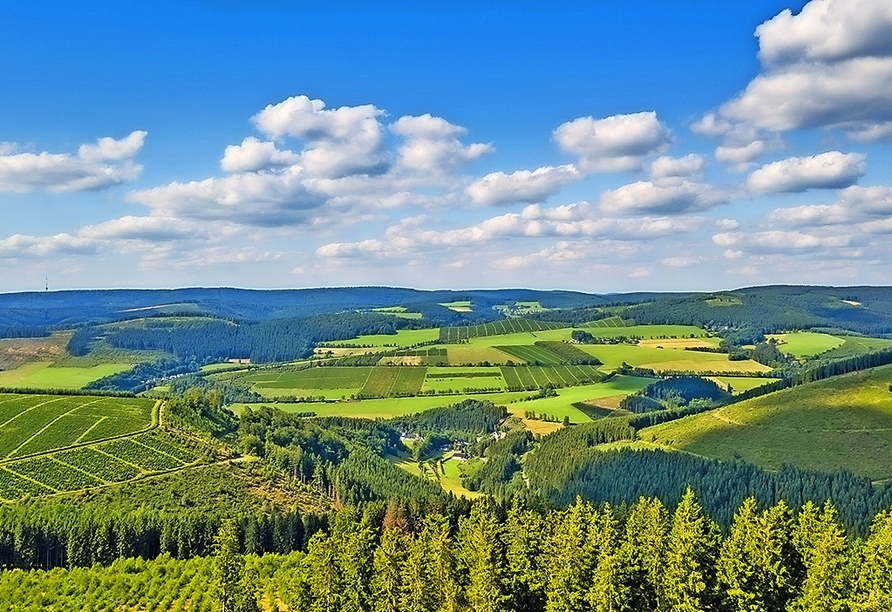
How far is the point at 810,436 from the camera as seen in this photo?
589 ft

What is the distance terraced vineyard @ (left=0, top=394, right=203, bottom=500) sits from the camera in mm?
135875

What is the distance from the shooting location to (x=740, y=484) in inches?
6078

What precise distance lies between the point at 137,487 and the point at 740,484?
12578cm

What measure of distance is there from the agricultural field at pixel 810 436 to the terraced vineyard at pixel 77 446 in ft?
417

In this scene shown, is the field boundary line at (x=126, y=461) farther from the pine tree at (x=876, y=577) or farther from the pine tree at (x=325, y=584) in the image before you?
the pine tree at (x=876, y=577)

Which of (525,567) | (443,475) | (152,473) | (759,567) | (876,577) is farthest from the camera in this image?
(443,475)

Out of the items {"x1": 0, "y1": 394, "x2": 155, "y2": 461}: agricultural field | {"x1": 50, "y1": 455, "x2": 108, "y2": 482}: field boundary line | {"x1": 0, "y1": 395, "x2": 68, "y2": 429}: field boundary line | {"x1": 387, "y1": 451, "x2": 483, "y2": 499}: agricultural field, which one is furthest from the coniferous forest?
{"x1": 387, "y1": 451, "x2": 483, "y2": 499}: agricultural field

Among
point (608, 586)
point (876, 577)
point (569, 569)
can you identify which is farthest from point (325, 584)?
point (876, 577)

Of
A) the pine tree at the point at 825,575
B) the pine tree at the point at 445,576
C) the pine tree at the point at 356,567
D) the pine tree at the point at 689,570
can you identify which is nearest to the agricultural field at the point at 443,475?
the pine tree at the point at 356,567

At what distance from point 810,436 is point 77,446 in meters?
176

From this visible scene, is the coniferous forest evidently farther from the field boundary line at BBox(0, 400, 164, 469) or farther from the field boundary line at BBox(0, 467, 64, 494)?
the field boundary line at BBox(0, 400, 164, 469)

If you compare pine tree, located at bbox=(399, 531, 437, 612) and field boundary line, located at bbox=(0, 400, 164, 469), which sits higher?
pine tree, located at bbox=(399, 531, 437, 612)

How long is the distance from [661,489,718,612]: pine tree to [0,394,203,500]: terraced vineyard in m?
115

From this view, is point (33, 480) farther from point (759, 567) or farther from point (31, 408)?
point (759, 567)
